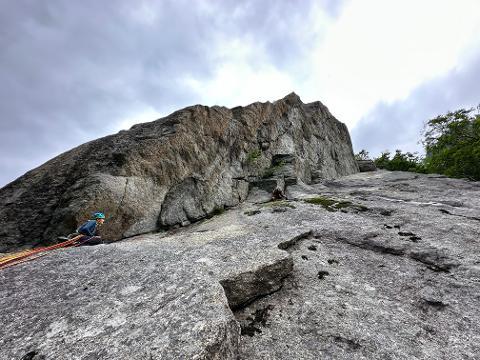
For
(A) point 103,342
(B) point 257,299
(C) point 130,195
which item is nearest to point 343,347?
(B) point 257,299

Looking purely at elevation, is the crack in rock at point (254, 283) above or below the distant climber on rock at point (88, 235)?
below

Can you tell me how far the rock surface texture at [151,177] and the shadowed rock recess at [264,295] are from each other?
6172 mm

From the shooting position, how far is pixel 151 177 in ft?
72.1

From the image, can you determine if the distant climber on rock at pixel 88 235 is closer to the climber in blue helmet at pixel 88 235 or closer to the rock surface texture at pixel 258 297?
the climber in blue helmet at pixel 88 235

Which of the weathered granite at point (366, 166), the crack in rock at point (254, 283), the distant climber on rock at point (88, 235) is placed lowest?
the crack in rock at point (254, 283)

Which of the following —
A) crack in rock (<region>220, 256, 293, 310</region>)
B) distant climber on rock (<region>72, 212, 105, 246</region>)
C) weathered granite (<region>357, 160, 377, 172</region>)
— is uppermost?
weathered granite (<region>357, 160, 377, 172</region>)

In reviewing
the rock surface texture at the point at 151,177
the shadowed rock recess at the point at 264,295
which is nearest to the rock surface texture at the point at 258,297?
the shadowed rock recess at the point at 264,295

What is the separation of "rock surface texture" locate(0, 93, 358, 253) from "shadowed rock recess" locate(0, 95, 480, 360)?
20.2 feet

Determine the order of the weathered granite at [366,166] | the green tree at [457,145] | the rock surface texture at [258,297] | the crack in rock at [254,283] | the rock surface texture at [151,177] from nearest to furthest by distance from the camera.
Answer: the rock surface texture at [258,297], the crack in rock at [254,283], the rock surface texture at [151,177], the green tree at [457,145], the weathered granite at [366,166]

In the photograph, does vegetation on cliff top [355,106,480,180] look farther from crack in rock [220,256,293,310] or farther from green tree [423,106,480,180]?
crack in rock [220,256,293,310]

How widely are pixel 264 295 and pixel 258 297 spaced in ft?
0.85

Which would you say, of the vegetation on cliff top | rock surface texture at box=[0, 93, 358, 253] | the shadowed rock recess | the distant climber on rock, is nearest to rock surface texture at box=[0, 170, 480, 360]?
the shadowed rock recess

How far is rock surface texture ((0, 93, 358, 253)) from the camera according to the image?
59.6 ft

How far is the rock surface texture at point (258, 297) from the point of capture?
7.20m
